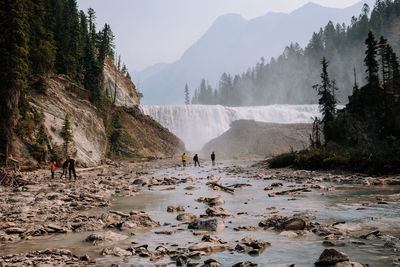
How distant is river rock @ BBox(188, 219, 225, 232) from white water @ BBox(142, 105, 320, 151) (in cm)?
9143

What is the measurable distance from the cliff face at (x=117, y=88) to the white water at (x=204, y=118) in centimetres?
1171

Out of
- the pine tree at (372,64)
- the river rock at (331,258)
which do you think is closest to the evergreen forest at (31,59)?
the river rock at (331,258)

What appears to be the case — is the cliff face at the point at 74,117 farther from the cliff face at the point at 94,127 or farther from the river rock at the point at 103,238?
the river rock at the point at 103,238

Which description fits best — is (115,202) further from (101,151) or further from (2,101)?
(101,151)

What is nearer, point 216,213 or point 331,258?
point 331,258

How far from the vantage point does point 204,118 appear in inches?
4109

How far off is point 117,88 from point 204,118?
115 feet

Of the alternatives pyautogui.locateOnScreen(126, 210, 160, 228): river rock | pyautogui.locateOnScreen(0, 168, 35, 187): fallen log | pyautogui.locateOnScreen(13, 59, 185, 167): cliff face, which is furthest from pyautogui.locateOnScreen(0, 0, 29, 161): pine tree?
pyautogui.locateOnScreen(126, 210, 160, 228): river rock

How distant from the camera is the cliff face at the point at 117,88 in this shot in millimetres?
79094

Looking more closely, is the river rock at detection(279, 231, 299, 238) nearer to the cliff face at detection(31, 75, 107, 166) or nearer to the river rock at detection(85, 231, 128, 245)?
the river rock at detection(85, 231, 128, 245)

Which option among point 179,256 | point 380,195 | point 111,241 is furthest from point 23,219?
point 380,195

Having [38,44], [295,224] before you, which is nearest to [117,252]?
[295,224]

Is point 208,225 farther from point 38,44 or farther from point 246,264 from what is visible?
point 38,44

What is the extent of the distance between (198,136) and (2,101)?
3038 inches
